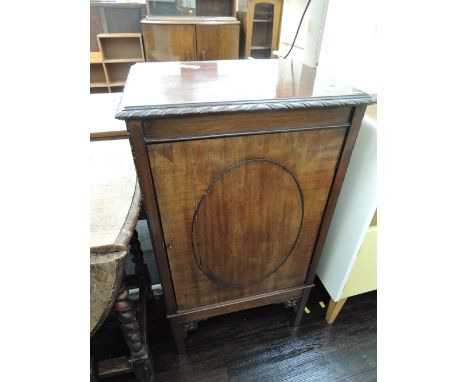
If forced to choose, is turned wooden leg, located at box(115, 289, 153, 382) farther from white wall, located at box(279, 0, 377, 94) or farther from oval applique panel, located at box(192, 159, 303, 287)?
white wall, located at box(279, 0, 377, 94)

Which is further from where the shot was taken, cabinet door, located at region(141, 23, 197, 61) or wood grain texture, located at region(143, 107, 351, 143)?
cabinet door, located at region(141, 23, 197, 61)

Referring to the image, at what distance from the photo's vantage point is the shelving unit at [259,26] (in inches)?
98.7

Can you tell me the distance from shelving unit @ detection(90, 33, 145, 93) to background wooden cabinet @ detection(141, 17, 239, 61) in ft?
1.02

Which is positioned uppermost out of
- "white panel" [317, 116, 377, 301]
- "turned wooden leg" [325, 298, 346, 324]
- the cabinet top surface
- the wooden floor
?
the cabinet top surface

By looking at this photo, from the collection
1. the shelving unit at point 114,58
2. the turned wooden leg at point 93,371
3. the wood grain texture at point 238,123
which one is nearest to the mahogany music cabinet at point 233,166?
the wood grain texture at point 238,123

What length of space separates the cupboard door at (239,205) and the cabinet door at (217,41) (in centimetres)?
230

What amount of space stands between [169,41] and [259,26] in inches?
33.6

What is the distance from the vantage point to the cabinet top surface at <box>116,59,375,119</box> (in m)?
0.60

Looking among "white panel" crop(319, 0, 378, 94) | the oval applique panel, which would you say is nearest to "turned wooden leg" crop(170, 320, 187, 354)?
the oval applique panel

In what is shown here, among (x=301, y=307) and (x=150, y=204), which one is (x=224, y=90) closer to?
(x=150, y=204)

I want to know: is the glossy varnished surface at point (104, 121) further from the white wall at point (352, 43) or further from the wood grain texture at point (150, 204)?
the white wall at point (352, 43)
